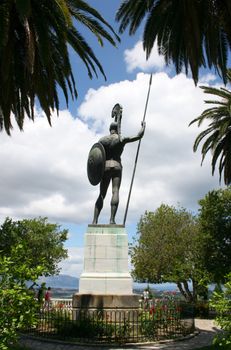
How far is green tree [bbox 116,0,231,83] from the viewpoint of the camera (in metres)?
12.1

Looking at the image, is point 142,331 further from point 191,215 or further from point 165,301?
point 191,215

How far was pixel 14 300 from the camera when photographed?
684cm

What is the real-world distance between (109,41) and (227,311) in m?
8.08

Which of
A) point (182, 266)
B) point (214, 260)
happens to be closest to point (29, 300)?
point (214, 260)

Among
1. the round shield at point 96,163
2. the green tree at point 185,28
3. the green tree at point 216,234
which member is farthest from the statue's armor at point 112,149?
the green tree at point 216,234

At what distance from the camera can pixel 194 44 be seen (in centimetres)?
1203

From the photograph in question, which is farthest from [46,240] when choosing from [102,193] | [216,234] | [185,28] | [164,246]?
[185,28]

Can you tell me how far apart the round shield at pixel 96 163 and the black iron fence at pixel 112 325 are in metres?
4.94

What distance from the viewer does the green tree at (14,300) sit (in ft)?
22.1

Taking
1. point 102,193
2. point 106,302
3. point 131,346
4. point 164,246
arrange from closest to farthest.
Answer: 1. point 131,346
2. point 106,302
3. point 102,193
4. point 164,246

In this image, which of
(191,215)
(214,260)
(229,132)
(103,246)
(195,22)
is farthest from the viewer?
(191,215)

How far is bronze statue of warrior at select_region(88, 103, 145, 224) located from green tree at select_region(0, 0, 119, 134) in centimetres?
364

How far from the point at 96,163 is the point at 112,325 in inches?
239

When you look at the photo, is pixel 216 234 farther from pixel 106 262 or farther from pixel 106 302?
pixel 106 302
